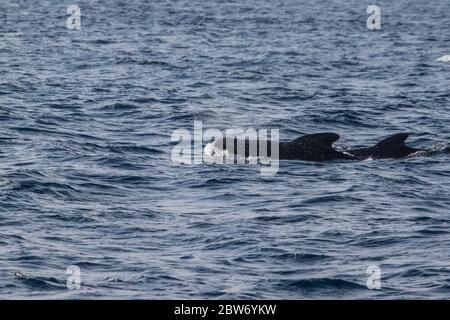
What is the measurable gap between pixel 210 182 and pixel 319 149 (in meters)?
3.17

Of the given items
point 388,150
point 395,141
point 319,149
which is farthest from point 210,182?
point 395,141

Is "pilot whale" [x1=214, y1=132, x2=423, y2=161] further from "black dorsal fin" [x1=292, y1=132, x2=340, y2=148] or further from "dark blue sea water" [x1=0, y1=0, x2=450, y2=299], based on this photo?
"dark blue sea water" [x1=0, y1=0, x2=450, y2=299]

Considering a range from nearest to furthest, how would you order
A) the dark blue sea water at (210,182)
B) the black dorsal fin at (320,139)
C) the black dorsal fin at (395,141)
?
the dark blue sea water at (210,182) → the black dorsal fin at (320,139) → the black dorsal fin at (395,141)

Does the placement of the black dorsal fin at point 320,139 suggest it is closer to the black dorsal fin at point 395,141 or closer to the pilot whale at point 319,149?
the pilot whale at point 319,149

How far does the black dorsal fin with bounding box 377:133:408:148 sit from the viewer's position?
23281 mm

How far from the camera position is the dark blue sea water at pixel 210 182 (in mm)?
14953

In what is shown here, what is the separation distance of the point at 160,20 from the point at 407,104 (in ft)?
111

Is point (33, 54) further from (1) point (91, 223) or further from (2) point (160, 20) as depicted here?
(1) point (91, 223)

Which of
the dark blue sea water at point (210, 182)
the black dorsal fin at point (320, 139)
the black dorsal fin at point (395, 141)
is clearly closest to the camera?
the dark blue sea water at point (210, 182)

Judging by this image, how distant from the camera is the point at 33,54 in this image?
4275 centimetres

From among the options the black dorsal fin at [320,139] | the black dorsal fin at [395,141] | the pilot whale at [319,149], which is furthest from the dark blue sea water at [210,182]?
the black dorsal fin at [395,141]

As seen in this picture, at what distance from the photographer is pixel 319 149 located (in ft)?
75.8

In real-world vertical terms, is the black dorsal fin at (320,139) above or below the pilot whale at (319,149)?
above
